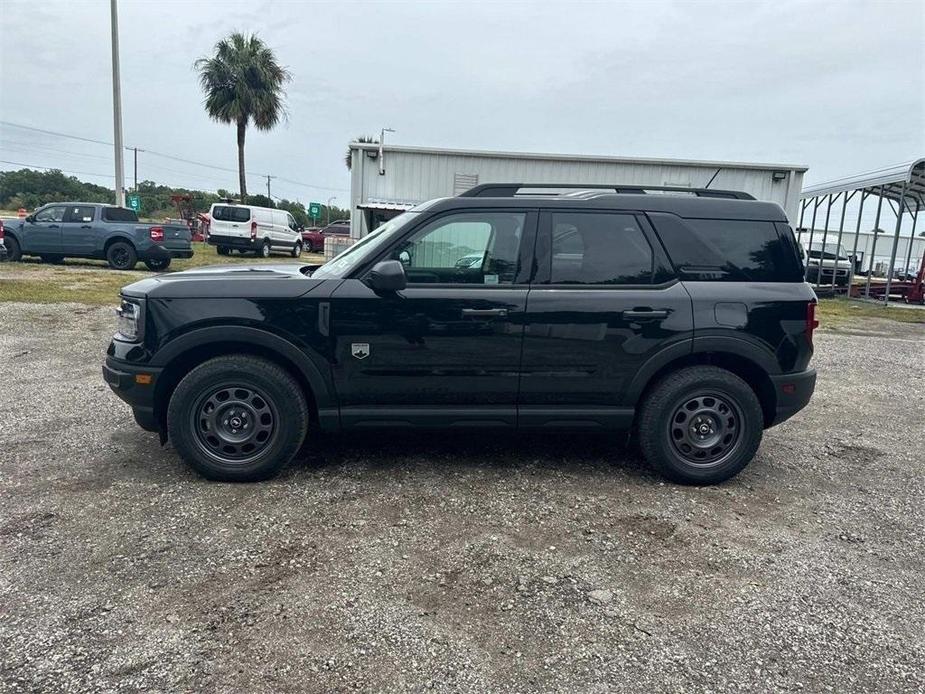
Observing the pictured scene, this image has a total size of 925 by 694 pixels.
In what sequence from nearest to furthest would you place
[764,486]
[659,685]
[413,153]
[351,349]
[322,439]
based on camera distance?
[659,685] < [351,349] < [764,486] < [322,439] < [413,153]

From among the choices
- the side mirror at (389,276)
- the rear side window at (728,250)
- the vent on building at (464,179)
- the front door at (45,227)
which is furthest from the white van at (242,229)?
the rear side window at (728,250)

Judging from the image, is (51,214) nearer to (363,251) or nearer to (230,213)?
(230,213)

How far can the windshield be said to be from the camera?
3.75 m

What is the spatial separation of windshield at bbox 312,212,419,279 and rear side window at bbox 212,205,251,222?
2080 centimetres

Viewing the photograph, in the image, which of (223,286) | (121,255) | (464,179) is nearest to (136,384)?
(223,286)

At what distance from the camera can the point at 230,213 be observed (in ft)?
75.5

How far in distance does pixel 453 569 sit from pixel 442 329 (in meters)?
1.40

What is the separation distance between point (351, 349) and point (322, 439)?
1136mm

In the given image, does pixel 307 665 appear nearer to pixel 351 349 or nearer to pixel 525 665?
pixel 525 665

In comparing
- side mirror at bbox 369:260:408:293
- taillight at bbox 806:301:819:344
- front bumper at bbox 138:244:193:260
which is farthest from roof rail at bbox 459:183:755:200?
front bumper at bbox 138:244:193:260

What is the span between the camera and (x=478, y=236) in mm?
3826

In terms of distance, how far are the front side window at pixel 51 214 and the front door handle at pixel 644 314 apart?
56.6 ft

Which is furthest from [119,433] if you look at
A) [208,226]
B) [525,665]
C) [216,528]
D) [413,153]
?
[208,226]

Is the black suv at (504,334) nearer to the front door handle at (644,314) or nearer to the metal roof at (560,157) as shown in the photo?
the front door handle at (644,314)
